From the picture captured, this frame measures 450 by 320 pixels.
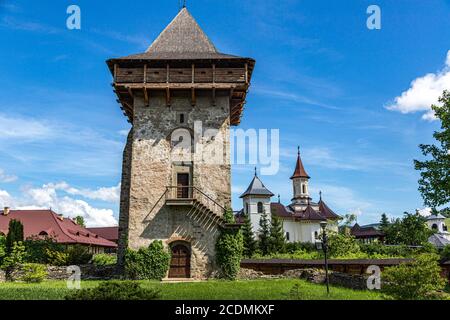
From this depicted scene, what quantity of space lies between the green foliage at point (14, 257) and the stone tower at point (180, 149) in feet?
22.2

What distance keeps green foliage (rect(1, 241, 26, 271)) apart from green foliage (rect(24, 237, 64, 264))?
113 centimetres

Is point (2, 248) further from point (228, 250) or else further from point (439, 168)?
point (439, 168)

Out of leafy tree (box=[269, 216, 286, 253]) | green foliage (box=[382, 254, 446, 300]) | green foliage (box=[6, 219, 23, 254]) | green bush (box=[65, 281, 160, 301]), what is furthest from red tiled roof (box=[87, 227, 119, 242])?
green foliage (box=[382, 254, 446, 300])

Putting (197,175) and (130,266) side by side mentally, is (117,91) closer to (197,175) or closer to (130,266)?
(197,175)

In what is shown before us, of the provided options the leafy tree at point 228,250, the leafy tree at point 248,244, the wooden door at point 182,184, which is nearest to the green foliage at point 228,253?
the leafy tree at point 228,250

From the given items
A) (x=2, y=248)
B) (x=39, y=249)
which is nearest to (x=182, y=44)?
(x=39, y=249)

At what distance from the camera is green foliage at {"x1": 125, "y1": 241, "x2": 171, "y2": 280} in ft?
71.3

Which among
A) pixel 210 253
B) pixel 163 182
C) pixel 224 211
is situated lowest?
pixel 210 253

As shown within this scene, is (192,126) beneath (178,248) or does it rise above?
→ above

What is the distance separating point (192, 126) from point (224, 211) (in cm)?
555

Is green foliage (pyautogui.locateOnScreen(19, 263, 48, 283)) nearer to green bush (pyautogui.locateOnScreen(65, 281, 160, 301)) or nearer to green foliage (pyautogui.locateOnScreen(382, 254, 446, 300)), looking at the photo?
green bush (pyautogui.locateOnScreen(65, 281, 160, 301))

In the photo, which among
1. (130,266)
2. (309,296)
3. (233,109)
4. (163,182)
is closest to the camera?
(309,296)

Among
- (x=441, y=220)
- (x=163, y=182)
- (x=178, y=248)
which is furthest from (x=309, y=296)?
(x=441, y=220)
